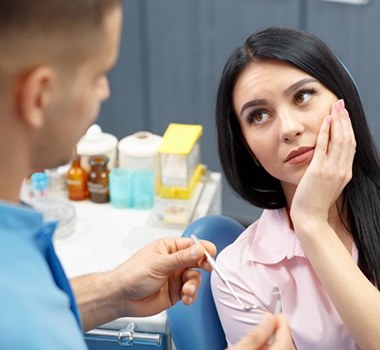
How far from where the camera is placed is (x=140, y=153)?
7.71 ft

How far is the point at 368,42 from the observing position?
3150mm

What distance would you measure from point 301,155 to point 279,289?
29 cm

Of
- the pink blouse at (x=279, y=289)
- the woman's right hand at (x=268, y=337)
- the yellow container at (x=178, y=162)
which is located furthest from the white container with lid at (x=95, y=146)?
the woman's right hand at (x=268, y=337)

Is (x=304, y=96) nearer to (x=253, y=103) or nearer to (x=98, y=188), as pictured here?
(x=253, y=103)

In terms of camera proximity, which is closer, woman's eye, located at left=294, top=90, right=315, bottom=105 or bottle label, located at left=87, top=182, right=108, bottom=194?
woman's eye, located at left=294, top=90, right=315, bottom=105

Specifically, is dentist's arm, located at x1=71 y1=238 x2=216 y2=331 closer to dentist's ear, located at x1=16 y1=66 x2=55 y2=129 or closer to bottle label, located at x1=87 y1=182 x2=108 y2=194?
dentist's ear, located at x1=16 y1=66 x2=55 y2=129

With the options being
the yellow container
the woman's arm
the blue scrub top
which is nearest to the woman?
the woman's arm

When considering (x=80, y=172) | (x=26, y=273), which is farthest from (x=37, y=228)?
(x=80, y=172)

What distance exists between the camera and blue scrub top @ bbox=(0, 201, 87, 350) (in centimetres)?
86

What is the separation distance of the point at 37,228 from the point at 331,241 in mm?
791

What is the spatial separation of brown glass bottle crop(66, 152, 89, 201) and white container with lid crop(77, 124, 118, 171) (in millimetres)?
21

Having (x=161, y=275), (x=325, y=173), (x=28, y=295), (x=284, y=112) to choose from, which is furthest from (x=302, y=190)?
(x=28, y=295)

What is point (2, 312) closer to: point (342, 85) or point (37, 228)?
point (37, 228)

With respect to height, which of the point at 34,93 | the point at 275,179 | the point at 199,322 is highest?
the point at 34,93
